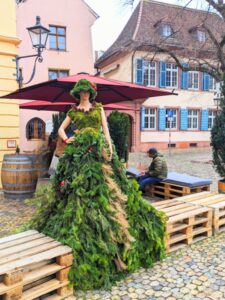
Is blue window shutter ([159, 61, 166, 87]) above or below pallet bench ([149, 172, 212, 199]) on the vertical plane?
above

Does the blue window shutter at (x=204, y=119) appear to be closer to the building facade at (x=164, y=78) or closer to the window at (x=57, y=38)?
the building facade at (x=164, y=78)

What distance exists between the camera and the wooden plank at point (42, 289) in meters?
2.67

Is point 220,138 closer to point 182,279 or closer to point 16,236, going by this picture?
point 182,279

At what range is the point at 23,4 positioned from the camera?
16500 mm

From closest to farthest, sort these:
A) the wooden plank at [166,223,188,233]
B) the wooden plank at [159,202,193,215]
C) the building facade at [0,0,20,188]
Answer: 1. the wooden plank at [166,223,188,233]
2. the wooden plank at [159,202,193,215]
3. the building facade at [0,0,20,188]

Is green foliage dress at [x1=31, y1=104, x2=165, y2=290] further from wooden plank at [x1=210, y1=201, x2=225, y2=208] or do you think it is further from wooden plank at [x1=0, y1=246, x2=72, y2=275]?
wooden plank at [x1=210, y1=201, x2=225, y2=208]

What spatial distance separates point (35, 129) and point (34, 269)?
49.2ft

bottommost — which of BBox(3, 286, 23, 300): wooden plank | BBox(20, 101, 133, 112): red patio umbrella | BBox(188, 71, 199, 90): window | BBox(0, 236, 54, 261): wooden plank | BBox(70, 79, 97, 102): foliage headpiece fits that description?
BBox(3, 286, 23, 300): wooden plank

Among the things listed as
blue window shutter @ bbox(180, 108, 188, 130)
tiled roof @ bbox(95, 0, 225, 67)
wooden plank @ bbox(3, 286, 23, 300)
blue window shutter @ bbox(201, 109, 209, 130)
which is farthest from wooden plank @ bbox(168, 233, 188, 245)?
blue window shutter @ bbox(201, 109, 209, 130)

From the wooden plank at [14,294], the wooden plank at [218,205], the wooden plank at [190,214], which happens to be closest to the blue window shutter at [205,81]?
the wooden plank at [218,205]

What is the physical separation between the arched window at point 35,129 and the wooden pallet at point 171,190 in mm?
11279

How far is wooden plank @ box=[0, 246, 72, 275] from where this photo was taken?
8.42 feet

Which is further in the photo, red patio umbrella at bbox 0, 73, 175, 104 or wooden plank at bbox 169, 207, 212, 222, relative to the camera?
red patio umbrella at bbox 0, 73, 175, 104

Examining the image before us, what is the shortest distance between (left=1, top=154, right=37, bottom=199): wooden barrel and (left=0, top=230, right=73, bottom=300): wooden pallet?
11.3 ft
